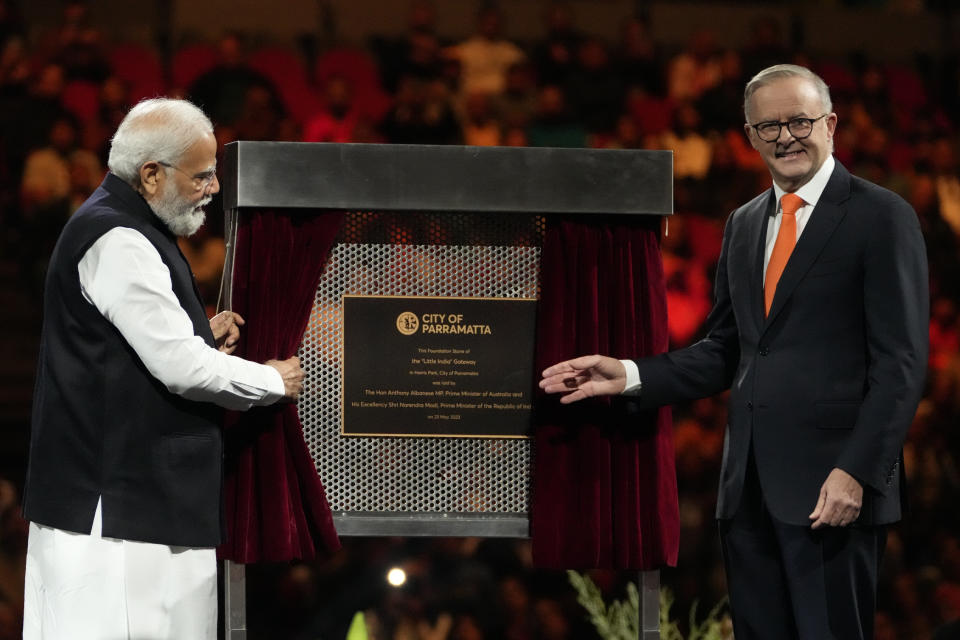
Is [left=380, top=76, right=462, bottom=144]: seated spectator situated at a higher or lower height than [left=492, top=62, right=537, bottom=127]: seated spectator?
lower

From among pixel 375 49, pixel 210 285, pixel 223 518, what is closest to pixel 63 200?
pixel 210 285

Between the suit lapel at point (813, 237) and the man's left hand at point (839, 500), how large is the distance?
1.18ft

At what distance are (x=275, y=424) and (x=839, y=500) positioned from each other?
1261 millimetres

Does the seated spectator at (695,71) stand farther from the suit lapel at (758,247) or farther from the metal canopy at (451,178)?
the suit lapel at (758,247)

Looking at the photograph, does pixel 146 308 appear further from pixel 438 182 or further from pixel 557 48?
pixel 557 48

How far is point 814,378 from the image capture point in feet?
7.77

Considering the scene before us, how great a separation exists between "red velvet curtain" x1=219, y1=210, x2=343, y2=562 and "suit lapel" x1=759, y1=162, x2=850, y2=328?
105 cm

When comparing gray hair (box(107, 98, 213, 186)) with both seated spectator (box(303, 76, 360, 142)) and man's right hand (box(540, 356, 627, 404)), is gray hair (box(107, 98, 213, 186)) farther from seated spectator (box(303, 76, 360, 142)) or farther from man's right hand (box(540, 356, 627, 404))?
seated spectator (box(303, 76, 360, 142))

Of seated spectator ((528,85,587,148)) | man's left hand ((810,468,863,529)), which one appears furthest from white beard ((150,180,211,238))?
seated spectator ((528,85,587,148))

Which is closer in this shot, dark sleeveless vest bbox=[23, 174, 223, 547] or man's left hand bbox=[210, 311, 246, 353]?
dark sleeveless vest bbox=[23, 174, 223, 547]

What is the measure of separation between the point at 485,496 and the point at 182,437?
2.64 ft

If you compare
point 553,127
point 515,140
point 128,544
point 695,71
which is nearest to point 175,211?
point 128,544

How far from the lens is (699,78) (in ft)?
22.7

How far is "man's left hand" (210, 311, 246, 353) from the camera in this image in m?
2.66
